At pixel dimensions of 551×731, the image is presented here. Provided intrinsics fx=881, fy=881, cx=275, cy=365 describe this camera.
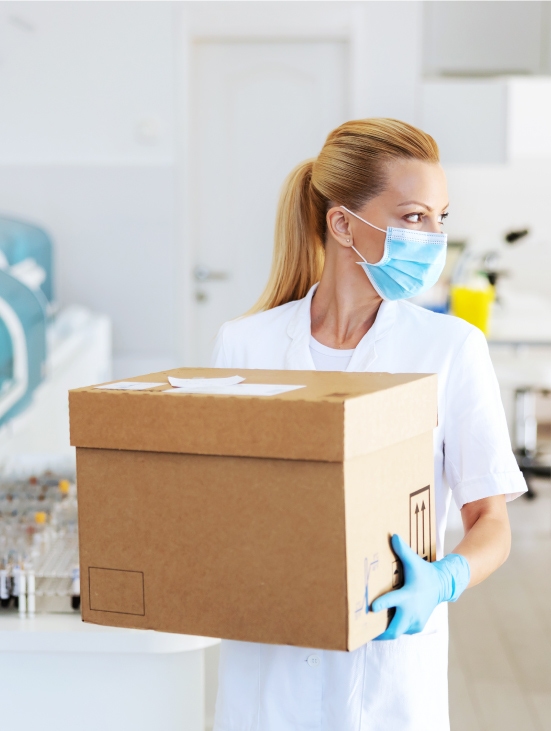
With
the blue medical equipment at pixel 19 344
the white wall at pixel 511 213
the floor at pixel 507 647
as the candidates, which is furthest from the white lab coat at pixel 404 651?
the white wall at pixel 511 213

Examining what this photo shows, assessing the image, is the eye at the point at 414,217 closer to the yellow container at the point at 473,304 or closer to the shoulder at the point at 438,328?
the shoulder at the point at 438,328

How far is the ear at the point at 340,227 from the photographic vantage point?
4.04 ft

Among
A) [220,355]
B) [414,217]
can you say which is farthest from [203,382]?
[414,217]

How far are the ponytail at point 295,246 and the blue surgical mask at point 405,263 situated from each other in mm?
119

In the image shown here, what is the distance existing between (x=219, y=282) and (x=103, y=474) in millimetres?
3862

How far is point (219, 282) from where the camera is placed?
4.75m

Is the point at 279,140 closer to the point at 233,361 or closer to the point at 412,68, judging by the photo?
the point at 412,68

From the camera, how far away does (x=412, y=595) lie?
36.0 inches

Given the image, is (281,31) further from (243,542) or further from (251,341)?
(243,542)

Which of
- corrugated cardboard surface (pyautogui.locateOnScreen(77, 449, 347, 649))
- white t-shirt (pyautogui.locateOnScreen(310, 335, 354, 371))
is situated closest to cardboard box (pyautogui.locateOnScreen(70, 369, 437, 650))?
corrugated cardboard surface (pyautogui.locateOnScreen(77, 449, 347, 649))

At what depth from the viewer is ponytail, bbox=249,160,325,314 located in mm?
1322

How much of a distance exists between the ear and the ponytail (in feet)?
0.26

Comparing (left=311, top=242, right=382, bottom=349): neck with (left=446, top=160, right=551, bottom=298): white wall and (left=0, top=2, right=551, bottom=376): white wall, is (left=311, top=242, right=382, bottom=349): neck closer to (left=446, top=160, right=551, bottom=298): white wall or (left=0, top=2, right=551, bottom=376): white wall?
(left=0, top=2, right=551, bottom=376): white wall

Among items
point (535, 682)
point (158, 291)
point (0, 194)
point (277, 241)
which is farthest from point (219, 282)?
point (277, 241)
